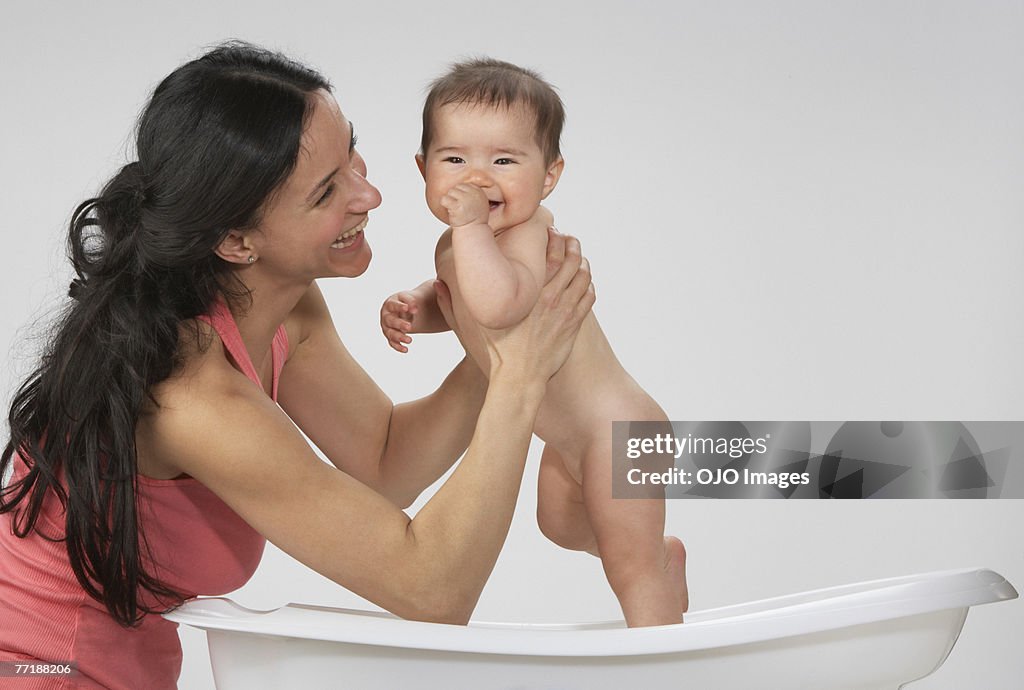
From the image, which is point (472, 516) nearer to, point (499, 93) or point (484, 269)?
point (484, 269)

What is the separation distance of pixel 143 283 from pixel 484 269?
1.34 ft

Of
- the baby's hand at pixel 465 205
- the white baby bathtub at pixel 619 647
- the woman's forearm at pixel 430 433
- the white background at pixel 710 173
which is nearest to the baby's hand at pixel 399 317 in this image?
the woman's forearm at pixel 430 433

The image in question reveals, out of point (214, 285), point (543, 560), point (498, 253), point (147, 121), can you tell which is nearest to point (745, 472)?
point (543, 560)

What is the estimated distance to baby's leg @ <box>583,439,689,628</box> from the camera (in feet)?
5.10

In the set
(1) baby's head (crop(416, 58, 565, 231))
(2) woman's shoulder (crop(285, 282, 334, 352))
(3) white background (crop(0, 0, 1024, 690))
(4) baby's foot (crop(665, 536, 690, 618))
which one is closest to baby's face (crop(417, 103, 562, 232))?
(1) baby's head (crop(416, 58, 565, 231))

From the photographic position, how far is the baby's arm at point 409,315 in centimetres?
163

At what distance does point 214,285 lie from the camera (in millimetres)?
1430

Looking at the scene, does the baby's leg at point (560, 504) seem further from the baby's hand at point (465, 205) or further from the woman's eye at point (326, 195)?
the woman's eye at point (326, 195)

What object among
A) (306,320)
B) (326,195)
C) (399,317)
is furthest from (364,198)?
(306,320)

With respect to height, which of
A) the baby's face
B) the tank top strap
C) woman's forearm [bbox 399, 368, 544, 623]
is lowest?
woman's forearm [bbox 399, 368, 544, 623]

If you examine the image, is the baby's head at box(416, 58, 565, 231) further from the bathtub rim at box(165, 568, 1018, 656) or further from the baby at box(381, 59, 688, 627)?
the bathtub rim at box(165, 568, 1018, 656)

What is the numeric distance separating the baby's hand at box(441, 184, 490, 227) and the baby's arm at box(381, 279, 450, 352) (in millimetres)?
233

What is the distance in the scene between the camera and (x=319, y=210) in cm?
138

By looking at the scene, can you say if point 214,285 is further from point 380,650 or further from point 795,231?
point 795,231
